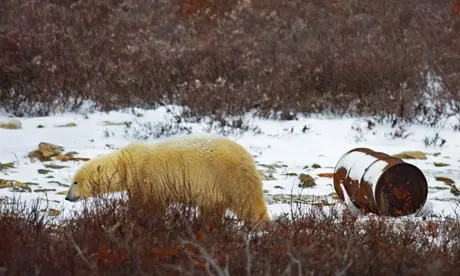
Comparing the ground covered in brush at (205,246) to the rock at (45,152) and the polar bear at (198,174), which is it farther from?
the rock at (45,152)

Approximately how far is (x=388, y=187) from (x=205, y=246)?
92.7 inches

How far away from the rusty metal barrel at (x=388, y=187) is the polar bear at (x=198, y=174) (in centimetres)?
112

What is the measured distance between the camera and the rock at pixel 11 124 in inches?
349

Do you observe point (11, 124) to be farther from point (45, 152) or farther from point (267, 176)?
point (267, 176)

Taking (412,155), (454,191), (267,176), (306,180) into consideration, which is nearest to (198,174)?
(306,180)

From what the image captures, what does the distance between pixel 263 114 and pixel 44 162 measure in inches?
135

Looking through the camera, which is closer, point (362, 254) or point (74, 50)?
point (362, 254)

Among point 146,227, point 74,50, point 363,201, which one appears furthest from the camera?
point 74,50

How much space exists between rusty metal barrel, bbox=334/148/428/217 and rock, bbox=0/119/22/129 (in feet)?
15.9

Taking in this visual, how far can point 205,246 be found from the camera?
3.13 meters

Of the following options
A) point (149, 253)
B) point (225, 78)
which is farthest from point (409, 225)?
point (225, 78)

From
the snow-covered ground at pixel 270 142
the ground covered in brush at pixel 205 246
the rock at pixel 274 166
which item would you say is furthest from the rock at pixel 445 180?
the ground covered in brush at pixel 205 246

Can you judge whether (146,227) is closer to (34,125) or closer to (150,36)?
(34,125)

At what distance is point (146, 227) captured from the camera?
3.55 metres
